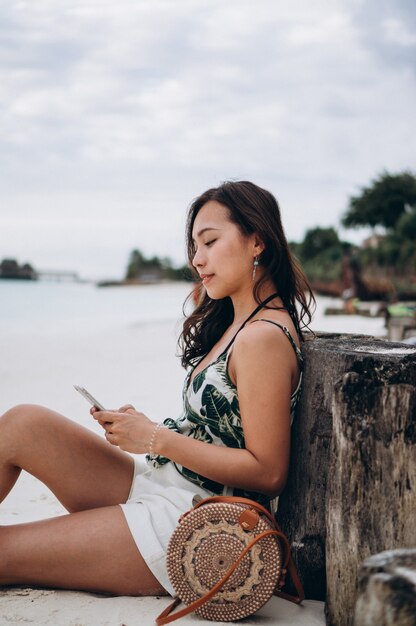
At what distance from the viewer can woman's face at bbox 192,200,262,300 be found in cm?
257

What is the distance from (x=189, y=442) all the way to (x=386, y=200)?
44.8 metres

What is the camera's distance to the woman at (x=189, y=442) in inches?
89.0

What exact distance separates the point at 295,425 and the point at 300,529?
385 millimetres

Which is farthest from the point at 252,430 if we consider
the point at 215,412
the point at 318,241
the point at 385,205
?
the point at 318,241

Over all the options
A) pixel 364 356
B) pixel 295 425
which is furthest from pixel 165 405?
pixel 364 356

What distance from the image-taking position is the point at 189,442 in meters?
2.30

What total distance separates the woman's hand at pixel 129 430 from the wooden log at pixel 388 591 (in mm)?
980

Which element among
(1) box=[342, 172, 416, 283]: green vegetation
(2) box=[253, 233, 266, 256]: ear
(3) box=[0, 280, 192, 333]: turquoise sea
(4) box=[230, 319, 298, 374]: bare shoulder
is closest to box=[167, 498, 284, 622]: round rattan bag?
(4) box=[230, 319, 298, 374]: bare shoulder

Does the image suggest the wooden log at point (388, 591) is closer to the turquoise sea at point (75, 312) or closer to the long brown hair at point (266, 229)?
the long brown hair at point (266, 229)

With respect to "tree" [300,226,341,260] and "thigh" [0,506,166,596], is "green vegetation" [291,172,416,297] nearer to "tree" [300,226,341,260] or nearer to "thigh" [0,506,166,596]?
"tree" [300,226,341,260]

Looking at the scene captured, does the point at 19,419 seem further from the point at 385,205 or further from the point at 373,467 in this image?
the point at 385,205

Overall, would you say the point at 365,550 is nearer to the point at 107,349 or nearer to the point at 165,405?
the point at 165,405

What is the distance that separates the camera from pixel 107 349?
1377 centimetres

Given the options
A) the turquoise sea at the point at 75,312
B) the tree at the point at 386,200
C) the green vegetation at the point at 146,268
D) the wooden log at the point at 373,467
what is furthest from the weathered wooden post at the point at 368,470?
the green vegetation at the point at 146,268
